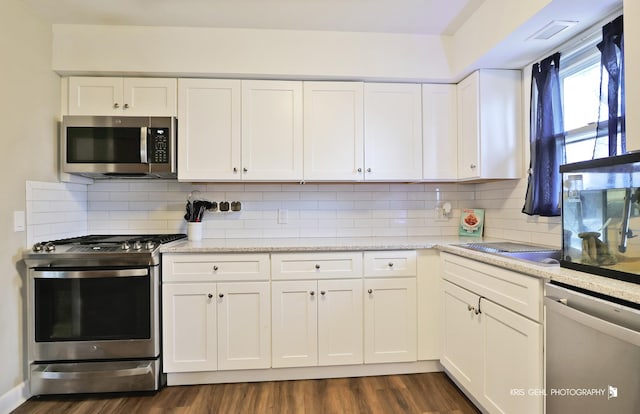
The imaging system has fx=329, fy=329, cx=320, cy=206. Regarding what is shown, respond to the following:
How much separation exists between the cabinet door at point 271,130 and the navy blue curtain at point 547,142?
1.59 metres

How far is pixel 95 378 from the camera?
2.04 meters

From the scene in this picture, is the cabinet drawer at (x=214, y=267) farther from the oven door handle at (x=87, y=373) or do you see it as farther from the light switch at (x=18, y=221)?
the light switch at (x=18, y=221)

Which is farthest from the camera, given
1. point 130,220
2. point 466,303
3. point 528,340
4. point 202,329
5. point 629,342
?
point 130,220

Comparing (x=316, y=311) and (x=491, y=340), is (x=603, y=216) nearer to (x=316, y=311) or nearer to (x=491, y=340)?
(x=491, y=340)

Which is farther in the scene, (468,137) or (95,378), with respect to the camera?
(468,137)

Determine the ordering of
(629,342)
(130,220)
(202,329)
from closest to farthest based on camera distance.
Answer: (629,342)
(202,329)
(130,220)

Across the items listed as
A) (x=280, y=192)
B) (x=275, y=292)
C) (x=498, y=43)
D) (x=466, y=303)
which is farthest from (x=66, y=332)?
(x=498, y=43)

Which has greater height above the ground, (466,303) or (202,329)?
(466,303)

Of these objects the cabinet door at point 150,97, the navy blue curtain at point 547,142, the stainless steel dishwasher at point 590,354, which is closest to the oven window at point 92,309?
the cabinet door at point 150,97

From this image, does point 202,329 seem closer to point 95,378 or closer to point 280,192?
point 95,378

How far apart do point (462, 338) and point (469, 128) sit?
57.8 inches

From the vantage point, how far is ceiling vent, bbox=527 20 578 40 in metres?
1.73

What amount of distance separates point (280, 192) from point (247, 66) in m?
1.00

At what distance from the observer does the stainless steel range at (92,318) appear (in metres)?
2.01
